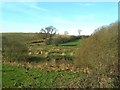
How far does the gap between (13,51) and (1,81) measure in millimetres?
7913

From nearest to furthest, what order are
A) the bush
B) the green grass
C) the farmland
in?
1. the farmland
2. the green grass
3. the bush

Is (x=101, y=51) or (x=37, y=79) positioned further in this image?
(x=101, y=51)

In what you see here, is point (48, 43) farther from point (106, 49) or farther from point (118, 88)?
point (118, 88)

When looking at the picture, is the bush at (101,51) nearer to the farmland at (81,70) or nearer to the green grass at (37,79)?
the farmland at (81,70)

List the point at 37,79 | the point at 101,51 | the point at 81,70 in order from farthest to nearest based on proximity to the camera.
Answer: the point at 81,70 → the point at 101,51 → the point at 37,79

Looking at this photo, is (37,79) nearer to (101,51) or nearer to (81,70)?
(81,70)

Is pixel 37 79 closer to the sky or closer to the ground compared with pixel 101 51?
closer to the ground

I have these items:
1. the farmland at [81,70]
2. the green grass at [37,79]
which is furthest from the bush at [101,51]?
the green grass at [37,79]

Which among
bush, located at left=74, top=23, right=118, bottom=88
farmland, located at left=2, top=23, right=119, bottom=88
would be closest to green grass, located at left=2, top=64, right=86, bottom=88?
farmland, located at left=2, top=23, right=119, bottom=88

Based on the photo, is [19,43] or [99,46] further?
[19,43]

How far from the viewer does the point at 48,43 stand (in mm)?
35688

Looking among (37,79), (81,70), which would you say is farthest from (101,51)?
(37,79)

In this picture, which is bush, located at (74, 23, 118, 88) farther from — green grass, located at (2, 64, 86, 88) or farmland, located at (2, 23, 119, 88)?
green grass, located at (2, 64, 86, 88)

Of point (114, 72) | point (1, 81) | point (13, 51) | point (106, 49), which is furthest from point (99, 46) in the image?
point (13, 51)
